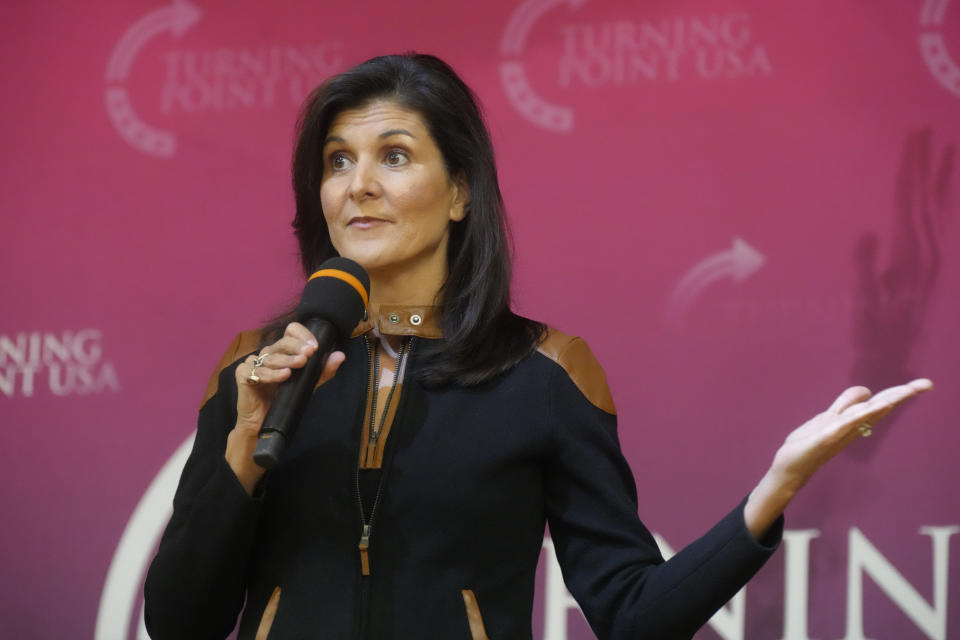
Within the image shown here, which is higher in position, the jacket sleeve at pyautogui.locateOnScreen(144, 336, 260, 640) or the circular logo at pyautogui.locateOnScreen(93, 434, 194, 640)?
the jacket sleeve at pyautogui.locateOnScreen(144, 336, 260, 640)

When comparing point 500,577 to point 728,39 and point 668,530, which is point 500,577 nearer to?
point 668,530

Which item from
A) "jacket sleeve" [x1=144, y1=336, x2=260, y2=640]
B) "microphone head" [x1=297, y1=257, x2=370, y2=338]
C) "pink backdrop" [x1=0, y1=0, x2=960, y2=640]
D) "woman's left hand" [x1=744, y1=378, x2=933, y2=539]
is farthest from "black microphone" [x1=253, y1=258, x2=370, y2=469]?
"pink backdrop" [x1=0, y1=0, x2=960, y2=640]

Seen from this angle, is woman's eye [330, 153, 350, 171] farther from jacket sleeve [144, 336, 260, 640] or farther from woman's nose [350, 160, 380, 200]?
jacket sleeve [144, 336, 260, 640]

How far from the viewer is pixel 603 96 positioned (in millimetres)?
2730

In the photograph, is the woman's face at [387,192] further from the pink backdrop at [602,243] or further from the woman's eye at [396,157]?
the pink backdrop at [602,243]

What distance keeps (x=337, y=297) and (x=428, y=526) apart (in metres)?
0.33

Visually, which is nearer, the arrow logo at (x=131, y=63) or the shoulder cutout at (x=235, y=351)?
the shoulder cutout at (x=235, y=351)

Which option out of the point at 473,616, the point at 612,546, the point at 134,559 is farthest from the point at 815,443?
the point at 134,559

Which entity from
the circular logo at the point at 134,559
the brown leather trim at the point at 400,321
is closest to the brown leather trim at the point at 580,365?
the brown leather trim at the point at 400,321

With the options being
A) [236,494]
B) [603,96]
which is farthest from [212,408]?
[603,96]

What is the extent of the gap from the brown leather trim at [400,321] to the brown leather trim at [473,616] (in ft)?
1.28

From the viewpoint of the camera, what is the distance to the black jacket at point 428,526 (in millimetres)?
1386

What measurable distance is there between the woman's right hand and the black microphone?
1cm

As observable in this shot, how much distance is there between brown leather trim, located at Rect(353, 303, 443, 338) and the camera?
1.61 metres
